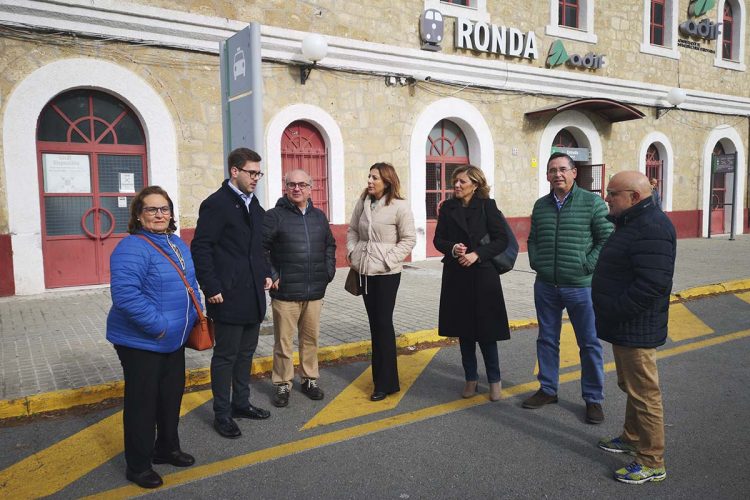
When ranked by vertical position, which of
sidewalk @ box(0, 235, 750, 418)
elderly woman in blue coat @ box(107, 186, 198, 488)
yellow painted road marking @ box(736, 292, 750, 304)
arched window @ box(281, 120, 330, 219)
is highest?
arched window @ box(281, 120, 330, 219)

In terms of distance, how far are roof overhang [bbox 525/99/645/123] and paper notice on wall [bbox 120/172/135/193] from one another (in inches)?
337

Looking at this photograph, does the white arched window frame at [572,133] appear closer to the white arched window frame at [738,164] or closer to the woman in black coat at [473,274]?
the white arched window frame at [738,164]

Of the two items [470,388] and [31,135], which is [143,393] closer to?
[470,388]

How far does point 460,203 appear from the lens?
455 cm

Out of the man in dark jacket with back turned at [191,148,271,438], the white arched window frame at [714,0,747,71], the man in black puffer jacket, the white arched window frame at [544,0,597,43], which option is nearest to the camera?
the man in dark jacket with back turned at [191,148,271,438]

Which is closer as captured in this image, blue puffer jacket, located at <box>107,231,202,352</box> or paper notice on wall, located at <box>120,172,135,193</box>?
blue puffer jacket, located at <box>107,231,202,352</box>

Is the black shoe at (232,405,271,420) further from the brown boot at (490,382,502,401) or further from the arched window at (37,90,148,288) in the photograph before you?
A: the arched window at (37,90,148,288)

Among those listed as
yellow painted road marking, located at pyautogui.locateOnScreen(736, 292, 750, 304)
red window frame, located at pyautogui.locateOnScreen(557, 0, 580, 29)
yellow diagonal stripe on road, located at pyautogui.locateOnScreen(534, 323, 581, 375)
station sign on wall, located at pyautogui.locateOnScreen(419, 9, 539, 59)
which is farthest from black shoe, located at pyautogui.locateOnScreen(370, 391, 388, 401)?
red window frame, located at pyautogui.locateOnScreen(557, 0, 580, 29)

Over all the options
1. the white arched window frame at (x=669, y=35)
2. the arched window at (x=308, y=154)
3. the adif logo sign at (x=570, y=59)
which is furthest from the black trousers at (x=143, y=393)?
the white arched window frame at (x=669, y=35)

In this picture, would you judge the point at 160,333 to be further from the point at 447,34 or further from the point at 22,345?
the point at 447,34

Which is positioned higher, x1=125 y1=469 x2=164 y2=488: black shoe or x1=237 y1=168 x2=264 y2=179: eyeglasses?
x1=237 y1=168 x2=264 y2=179: eyeglasses

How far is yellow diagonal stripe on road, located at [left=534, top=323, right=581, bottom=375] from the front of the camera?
554 centimetres

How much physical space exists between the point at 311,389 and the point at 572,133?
39.1 ft

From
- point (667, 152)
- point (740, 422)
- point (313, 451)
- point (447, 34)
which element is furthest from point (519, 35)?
point (313, 451)
